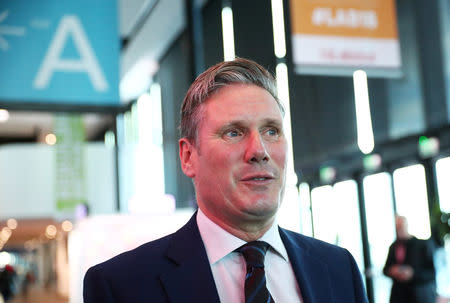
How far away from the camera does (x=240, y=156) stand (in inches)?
49.0

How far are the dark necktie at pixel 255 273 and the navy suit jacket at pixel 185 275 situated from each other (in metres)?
0.07

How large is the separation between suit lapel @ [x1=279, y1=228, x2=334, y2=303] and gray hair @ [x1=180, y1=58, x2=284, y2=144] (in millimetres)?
317

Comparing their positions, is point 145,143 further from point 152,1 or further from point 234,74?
point 234,74

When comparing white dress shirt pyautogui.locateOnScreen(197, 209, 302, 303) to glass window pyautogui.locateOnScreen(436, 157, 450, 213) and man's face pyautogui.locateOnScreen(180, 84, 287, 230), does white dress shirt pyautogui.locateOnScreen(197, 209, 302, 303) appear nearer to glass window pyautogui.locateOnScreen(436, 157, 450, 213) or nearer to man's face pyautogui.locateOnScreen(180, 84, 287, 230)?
man's face pyautogui.locateOnScreen(180, 84, 287, 230)

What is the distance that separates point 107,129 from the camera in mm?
22406

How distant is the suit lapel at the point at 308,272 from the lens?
131 centimetres

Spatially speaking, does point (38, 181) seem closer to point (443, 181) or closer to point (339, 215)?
point (339, 215)

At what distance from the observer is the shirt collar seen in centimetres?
130

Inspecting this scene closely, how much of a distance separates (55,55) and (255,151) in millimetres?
3038

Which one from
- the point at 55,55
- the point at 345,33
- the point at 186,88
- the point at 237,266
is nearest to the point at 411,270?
the point at 345,33

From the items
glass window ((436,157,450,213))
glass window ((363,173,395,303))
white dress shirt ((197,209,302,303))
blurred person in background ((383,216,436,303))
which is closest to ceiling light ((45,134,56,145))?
glass window ((363,173,395,303))

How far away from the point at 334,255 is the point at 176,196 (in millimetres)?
15226

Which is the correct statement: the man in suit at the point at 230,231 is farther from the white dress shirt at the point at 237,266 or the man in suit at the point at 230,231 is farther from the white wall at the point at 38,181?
the white wall at the point at 38,181

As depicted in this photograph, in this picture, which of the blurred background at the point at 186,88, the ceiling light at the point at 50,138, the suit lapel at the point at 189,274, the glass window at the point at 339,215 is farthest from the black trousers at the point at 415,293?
the ceiling light at the point at 50,138
